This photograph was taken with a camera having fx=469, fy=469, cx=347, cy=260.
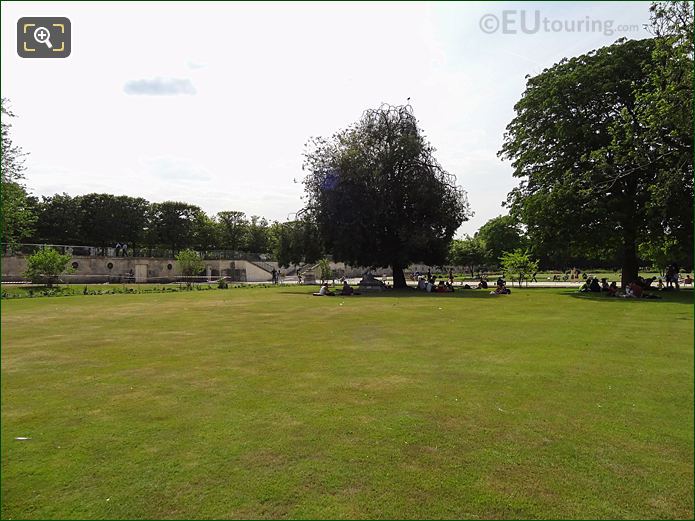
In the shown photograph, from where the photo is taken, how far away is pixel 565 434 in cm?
621

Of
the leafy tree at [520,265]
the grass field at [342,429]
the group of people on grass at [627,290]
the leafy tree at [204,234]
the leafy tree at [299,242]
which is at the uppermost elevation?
the leafy tree at [204,234]

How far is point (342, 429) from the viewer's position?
21.2 ft

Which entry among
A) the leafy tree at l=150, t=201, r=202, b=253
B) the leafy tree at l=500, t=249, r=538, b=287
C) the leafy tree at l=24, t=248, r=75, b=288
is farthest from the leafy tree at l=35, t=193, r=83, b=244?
the leafy tree at l=500, t=249, r=538, b=287

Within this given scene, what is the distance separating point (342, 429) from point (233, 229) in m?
108

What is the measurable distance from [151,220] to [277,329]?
88020mm

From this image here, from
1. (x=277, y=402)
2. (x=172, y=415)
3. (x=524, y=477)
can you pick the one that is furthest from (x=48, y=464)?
(x=524, y=477)

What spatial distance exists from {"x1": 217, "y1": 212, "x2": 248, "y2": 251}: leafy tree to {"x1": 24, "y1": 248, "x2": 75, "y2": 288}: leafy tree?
214ft

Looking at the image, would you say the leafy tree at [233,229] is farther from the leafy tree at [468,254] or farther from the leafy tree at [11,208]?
the leafy tree at [11,208]

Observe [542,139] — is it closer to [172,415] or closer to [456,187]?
[456,187]

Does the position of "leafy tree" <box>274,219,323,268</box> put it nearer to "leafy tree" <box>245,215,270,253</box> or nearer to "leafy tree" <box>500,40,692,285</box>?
"leafy tree" <box>500,40,692,285</box>

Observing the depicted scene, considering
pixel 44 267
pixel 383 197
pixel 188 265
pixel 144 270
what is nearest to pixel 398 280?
pixel 383 197

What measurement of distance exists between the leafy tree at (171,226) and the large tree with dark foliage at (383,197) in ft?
193

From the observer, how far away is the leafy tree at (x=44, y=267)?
40938 millimetres

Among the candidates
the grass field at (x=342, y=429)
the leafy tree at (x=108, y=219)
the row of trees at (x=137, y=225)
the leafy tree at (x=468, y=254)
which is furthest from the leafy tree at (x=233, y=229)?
the grass field at (x=342, y=429)
